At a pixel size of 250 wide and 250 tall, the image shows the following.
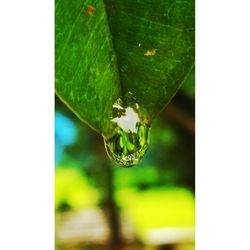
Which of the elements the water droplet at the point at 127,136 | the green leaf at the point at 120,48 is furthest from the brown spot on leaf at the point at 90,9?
the water droplet at the point at 127,136

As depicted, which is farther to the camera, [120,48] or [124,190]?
[124,190]

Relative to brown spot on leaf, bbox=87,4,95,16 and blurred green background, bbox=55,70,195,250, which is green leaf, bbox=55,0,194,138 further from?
blurred green background, bbox=55,70,195,250

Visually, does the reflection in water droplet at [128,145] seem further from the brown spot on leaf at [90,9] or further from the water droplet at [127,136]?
the brown spot on leaf at [90,9]

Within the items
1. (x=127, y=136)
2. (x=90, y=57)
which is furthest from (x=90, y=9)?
(x=127, y=136)

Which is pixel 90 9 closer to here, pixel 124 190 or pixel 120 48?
pixel 120 48

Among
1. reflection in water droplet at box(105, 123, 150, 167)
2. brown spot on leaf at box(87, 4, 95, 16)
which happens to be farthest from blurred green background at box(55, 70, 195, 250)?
brown spot on leaf at box(87, 4, 95, 16)

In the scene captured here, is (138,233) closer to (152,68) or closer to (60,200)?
(60,200)

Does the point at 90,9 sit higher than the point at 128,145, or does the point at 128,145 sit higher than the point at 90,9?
the point at 90,9
